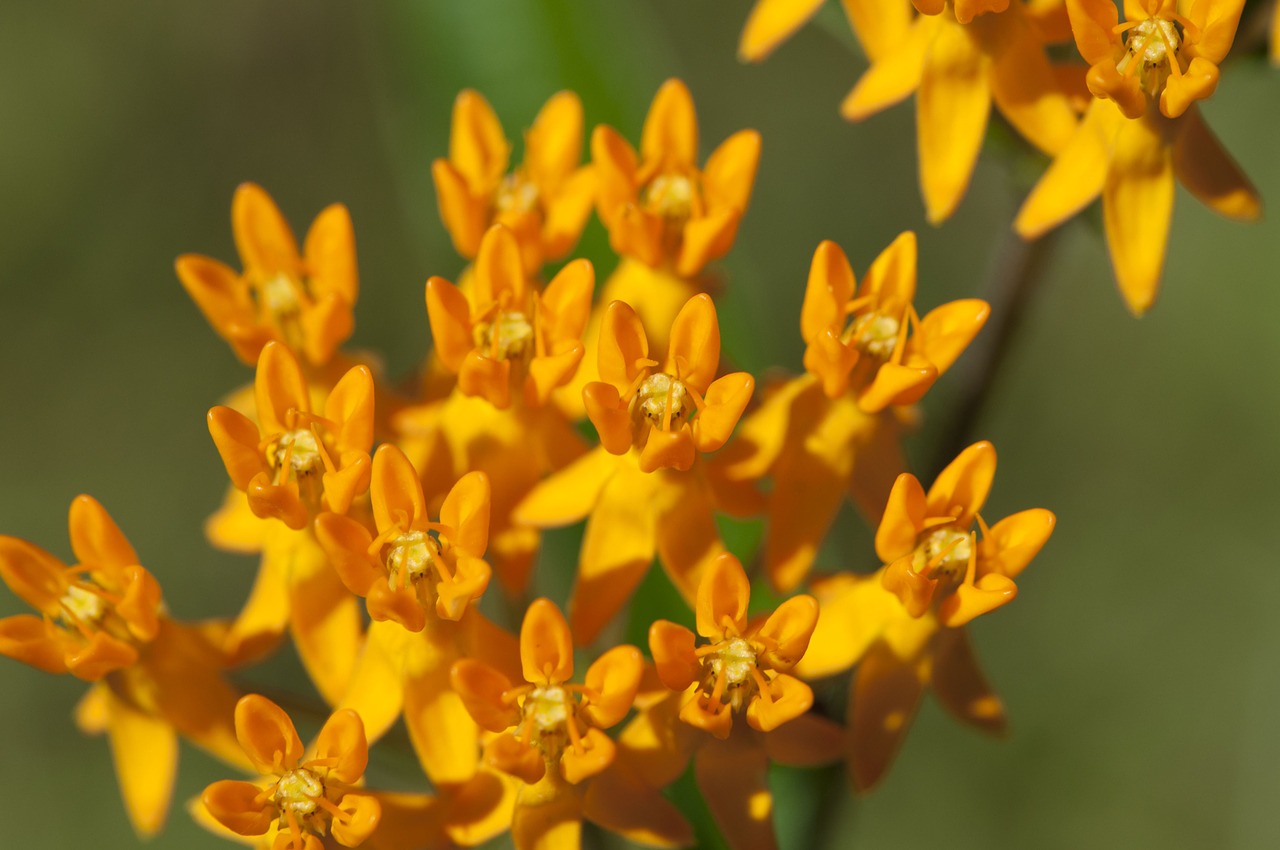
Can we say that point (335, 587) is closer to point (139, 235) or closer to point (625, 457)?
point (625, 457)

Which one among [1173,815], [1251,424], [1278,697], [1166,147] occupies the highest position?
[1166,147]

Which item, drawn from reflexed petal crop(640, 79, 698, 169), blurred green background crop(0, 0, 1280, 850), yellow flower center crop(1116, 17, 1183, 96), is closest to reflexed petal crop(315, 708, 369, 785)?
reflexed petal crop(640, 79, 698, 169)

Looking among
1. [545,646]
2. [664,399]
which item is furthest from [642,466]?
[545,646]

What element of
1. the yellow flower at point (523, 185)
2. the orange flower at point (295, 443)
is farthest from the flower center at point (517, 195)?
the orange flower at point (295, 443)

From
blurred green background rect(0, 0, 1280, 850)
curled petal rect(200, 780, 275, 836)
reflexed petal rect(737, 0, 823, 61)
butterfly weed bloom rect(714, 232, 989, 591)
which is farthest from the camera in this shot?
blurred green background rect(0, 0, 1280, 850)

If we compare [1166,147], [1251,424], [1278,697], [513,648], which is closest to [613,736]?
[513,648]

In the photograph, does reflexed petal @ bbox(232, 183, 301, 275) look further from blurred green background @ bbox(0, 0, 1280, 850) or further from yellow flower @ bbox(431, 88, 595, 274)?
blurred green background @ bbox(0, 0, 1280, 850)
